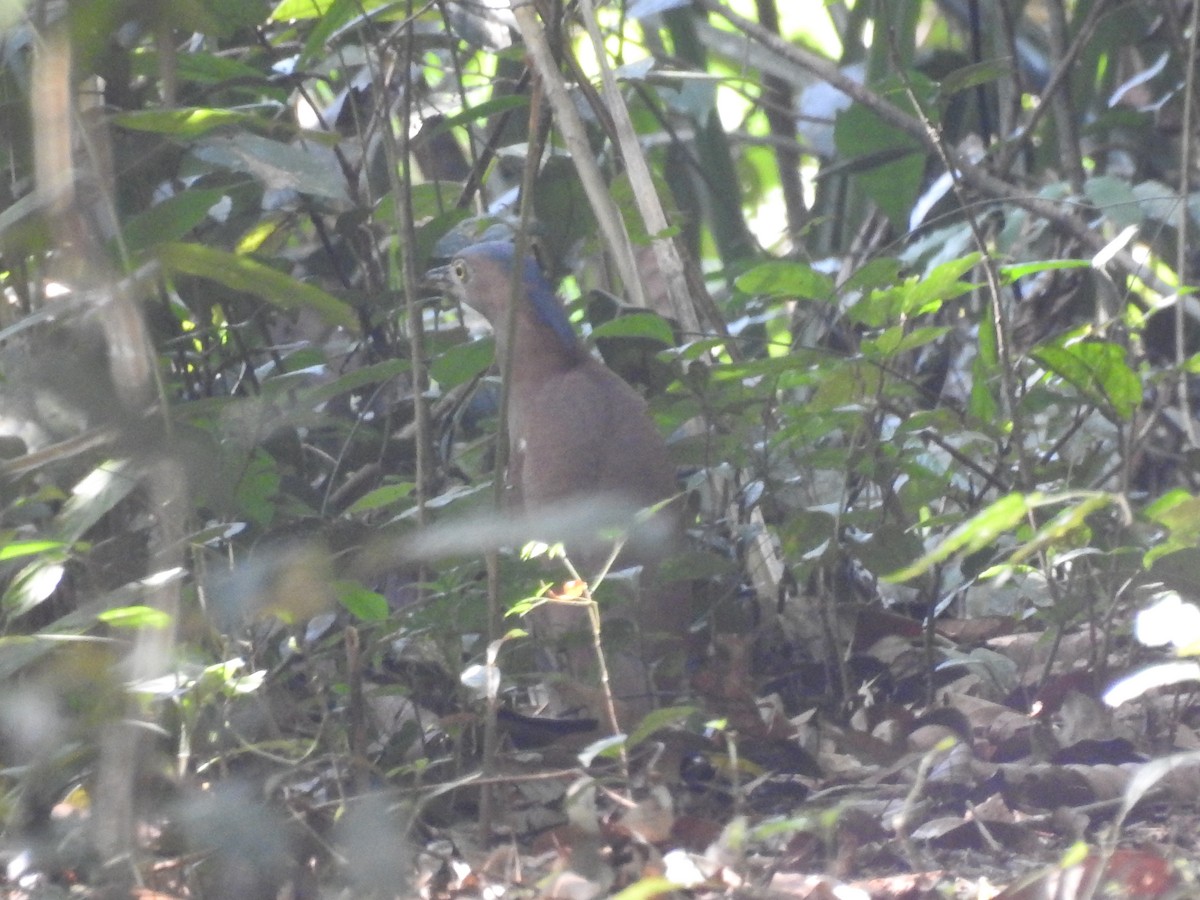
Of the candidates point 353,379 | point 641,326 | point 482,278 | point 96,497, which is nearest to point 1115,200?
point 641,326

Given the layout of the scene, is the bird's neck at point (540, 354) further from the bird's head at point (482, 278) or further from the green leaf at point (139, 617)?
the green leaf at point (139, 617)

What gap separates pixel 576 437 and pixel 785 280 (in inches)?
30.0

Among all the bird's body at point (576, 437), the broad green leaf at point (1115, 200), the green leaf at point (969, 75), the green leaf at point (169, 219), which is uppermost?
the green leaf at point (169, 219)

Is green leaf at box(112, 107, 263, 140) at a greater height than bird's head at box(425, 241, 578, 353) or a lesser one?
greater

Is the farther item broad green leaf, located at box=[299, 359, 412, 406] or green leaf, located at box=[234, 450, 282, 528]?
broad green leaf, located at box=[299, 359, 412, 406]

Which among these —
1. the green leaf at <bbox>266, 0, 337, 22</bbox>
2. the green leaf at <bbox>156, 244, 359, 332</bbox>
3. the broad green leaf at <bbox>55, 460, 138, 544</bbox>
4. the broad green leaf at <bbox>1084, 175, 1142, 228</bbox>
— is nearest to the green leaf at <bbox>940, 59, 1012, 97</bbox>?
the broad green leaf at <bbox>1084, 175, 1142, 228</bbox>

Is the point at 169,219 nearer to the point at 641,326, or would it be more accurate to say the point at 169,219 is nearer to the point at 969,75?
the point at 641,326

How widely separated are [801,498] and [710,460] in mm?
372

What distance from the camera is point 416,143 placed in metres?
3.54

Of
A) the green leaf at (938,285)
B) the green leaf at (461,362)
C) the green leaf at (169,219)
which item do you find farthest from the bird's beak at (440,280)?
the green leaf at (938,285)

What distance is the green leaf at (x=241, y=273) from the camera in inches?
76.9

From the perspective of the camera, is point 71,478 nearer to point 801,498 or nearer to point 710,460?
point 710,460

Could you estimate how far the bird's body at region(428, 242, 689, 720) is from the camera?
10.0 feet

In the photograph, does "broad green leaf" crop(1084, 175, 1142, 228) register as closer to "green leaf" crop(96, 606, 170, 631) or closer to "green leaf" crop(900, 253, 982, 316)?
"green leaf" crop(900, 253, 982, 316)
